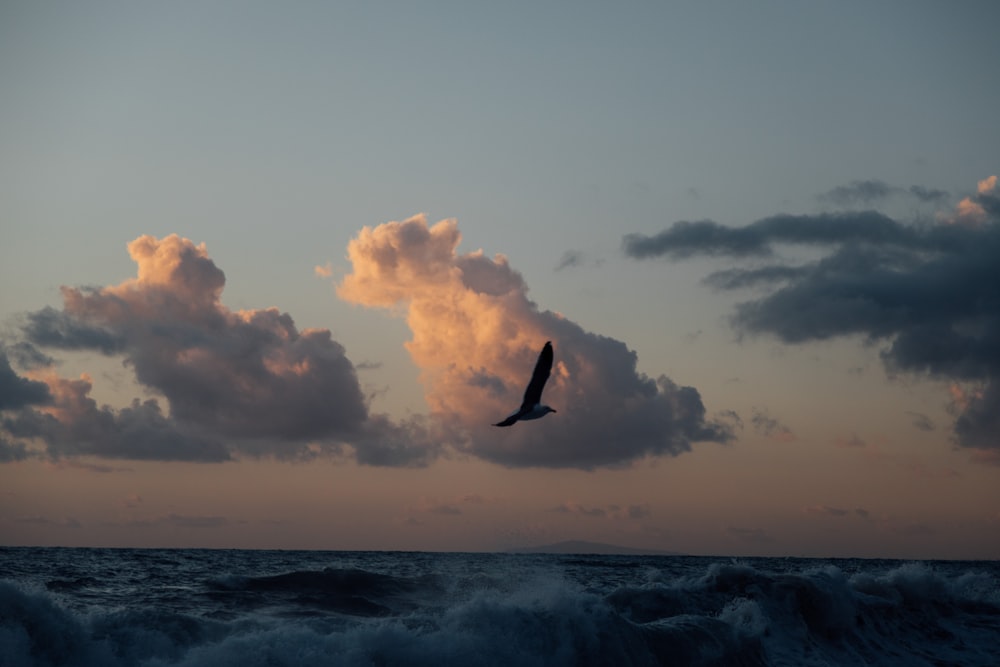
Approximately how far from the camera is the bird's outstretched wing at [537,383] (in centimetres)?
1678

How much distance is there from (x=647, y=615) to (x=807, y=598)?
6068 millimetres

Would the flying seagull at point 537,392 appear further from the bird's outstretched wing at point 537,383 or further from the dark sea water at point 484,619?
the dark sea water at point 484,619

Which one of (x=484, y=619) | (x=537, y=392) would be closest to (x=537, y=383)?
(x=537, y=392)

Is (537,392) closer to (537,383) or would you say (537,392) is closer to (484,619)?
(537,383)

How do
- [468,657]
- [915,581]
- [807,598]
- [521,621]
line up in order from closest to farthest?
[468,657], [521,621], [807,598], [915,581]

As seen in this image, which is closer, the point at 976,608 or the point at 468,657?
the point at 468,657

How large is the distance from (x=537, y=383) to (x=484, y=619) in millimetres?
5674

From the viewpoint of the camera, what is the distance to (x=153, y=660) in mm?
16594

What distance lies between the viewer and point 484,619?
64.0ft

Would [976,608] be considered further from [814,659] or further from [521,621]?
[521,621]

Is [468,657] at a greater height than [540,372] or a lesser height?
lesser

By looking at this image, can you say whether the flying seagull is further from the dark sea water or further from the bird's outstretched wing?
the dark sea water

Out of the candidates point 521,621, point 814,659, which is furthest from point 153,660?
point 814,659

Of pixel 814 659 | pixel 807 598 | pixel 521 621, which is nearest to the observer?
pixel 521 621
